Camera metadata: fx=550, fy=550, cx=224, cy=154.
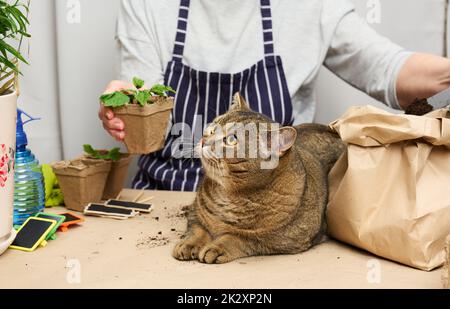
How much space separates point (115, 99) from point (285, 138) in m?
0.42

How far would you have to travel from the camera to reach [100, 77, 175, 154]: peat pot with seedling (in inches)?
49.9

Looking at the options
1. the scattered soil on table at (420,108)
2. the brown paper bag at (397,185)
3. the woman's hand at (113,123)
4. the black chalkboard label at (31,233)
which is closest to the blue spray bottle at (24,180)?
the black chalkboard label at (31,233)

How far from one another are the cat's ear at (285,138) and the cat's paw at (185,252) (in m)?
0.26

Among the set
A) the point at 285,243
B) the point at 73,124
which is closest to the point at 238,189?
the point at 285,243

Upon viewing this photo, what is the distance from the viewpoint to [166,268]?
41.9 inches

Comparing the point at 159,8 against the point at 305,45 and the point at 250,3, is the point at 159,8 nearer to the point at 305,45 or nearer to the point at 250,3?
the point at 250,3

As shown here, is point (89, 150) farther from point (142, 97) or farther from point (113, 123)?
point (142, 97)

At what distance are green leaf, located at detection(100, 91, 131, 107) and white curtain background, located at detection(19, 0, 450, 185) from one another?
80 cm

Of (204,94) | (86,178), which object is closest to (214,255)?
(86,178)

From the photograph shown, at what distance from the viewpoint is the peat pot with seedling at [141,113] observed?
4.16 feet

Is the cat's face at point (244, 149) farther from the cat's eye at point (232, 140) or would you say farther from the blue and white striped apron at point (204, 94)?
the blue and white striped apron at point (204, 94)

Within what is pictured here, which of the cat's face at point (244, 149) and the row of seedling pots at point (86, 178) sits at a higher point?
the cat's face at point (244, 149)

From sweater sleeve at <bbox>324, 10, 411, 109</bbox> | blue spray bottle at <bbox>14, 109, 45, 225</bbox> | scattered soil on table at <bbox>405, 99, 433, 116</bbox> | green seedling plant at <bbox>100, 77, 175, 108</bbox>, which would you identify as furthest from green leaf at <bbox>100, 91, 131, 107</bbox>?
sweater sleeve at <bbox>324, 10, 411, 109</bbox>

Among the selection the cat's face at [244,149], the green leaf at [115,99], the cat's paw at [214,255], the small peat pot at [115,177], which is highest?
the green leaf at [115,99]
